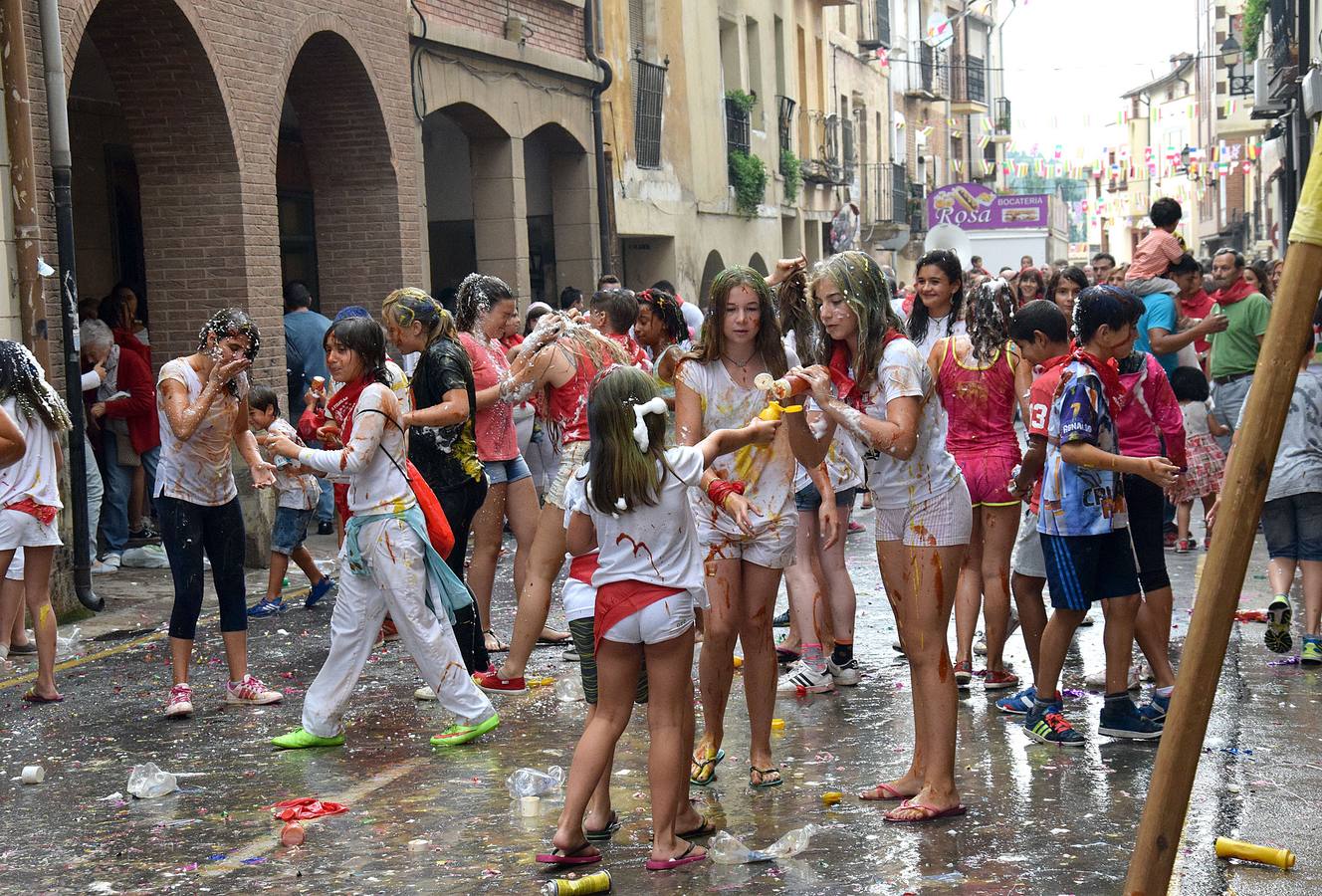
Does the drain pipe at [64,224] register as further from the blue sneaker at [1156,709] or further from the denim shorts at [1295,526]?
the denim shorts at [1295,526]

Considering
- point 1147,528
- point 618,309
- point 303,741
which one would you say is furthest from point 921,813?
point 618,309

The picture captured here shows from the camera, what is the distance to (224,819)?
5973 mm

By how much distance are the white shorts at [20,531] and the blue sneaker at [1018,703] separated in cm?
471

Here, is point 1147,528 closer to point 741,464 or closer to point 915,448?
point 915,448

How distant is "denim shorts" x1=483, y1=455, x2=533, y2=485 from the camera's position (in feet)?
29.0

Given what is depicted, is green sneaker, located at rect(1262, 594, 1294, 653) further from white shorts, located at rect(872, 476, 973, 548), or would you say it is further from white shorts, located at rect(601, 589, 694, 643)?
white shorts, located at rect(601, 589, 694, 643)

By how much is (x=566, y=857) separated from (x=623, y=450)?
1276mm

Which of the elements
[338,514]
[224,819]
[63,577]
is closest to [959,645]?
[224,819]

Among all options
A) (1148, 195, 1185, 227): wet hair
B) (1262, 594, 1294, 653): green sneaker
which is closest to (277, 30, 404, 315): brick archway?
(1148, 195, 1185, 227): wet hair

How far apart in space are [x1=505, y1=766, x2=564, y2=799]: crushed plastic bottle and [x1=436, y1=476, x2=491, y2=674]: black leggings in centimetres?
161

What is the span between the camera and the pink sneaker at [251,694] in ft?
25.6

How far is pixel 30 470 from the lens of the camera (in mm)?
8297

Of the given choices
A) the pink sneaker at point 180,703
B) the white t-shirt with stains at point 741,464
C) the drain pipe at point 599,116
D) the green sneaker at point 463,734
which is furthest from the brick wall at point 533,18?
the white t-shirt with stains at point 741,464

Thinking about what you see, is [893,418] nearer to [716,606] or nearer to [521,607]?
[716,606]
